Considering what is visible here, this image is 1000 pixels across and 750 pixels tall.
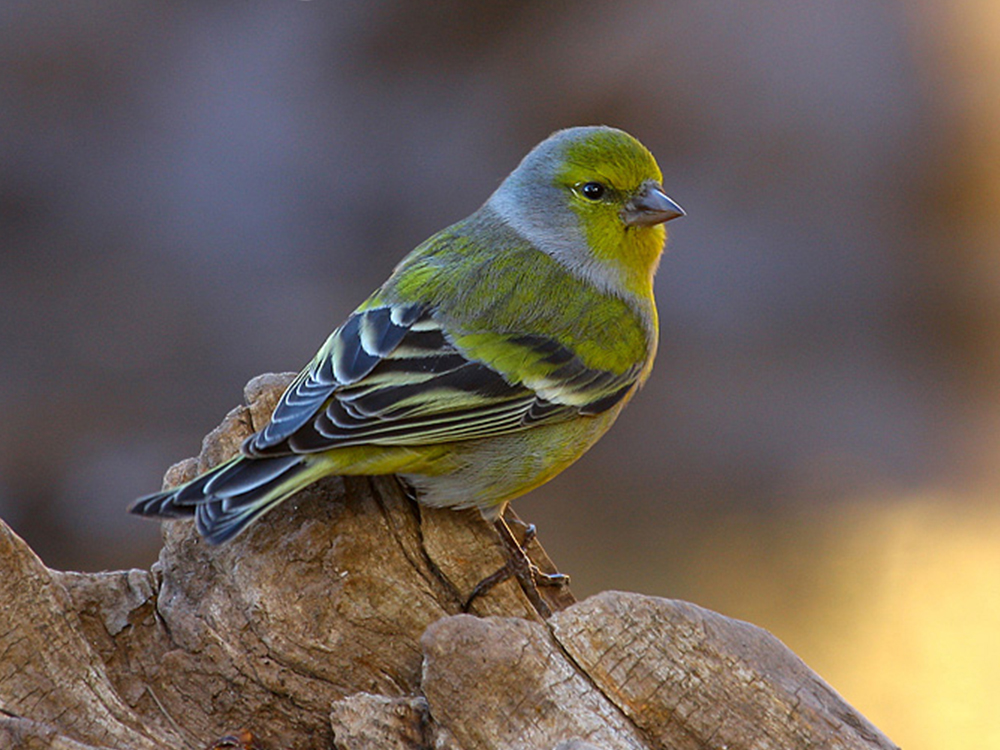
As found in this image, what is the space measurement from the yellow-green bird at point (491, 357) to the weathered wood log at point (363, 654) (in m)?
0.18

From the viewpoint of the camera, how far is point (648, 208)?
12.0 ft

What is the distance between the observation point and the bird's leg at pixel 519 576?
300cm

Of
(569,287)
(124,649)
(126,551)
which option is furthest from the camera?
(126,551)

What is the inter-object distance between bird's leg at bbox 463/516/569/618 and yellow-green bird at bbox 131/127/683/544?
107 millimetres

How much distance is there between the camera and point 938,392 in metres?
6.27

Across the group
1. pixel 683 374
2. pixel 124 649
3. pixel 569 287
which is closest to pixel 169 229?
pixel 683 374

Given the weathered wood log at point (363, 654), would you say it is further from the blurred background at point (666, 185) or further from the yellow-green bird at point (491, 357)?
the blurred background at point (666, 185)

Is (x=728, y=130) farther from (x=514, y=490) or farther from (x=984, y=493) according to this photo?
(x=514, y=490)

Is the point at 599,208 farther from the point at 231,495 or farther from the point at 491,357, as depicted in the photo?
the point at 231,495

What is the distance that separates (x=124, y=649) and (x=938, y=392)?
467 cm

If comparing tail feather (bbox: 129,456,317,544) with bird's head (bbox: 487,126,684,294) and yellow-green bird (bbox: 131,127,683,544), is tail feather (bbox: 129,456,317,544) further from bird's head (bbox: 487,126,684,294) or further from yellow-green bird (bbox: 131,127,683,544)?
bird's head (bbox: 487,126,684,294)

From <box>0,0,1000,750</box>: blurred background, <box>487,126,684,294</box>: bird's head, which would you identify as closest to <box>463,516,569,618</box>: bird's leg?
<box>487,126,684,294</box>: bird's head

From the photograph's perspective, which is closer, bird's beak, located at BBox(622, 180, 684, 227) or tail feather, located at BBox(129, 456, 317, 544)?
tail feather, located at BBox(129, 456, 317, 544)

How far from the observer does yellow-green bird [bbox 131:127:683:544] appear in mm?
2895
